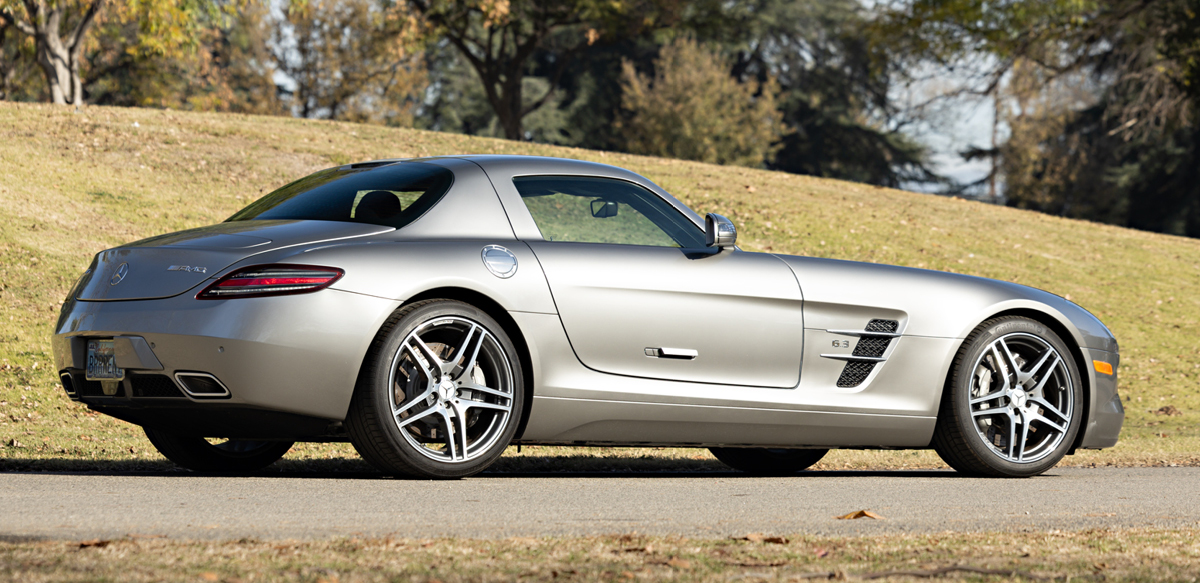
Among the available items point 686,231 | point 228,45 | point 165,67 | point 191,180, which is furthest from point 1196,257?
point 228,45

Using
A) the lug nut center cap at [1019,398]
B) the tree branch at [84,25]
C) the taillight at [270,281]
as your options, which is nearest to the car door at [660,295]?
the taillight at [270,281]

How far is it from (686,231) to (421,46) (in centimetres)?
3205

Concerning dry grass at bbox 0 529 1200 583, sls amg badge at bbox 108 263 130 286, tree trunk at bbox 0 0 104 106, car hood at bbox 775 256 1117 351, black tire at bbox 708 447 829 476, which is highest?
tree trunk at bbox 0 0 104 106

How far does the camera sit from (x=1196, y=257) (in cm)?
2242

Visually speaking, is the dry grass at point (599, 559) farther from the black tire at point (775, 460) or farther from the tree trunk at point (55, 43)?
the tree trunk at point (55, 43)

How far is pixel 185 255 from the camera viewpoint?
16.0 feet

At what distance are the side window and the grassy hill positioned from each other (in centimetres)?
235

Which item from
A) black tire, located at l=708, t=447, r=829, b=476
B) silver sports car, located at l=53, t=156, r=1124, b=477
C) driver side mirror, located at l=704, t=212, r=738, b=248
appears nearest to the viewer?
silver sports car, located at l=53, t=156, r=1124, b=477

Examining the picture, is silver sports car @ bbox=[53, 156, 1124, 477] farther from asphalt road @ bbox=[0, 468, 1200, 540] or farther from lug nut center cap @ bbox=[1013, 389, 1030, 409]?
asphalt road @ bbox=[0, 468, 1200, 540]

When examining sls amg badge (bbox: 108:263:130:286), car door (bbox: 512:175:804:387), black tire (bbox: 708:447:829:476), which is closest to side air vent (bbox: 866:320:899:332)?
car door (bbox: 512:175:804:387)

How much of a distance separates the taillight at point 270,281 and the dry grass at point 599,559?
1.39 m

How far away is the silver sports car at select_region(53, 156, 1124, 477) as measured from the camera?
4742 mm

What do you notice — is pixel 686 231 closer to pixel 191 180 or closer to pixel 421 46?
pixel 191 180

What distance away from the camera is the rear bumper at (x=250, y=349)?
463cm
